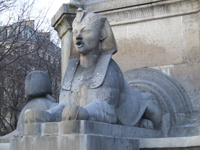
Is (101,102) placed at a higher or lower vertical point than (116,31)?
lower

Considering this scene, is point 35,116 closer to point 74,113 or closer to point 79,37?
point 74,113

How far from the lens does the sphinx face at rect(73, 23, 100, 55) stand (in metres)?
5.06

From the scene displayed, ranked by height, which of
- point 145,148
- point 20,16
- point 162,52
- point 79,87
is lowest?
point 145,148

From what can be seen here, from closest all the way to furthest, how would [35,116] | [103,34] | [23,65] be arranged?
[35,116] → [103,34] → [23,65]

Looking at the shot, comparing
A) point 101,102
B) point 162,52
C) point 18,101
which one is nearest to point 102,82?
point 101,102

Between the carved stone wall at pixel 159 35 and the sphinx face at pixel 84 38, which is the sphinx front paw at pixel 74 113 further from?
the carved stone wall at pixel 159 35

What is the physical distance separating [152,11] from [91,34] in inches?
73.8

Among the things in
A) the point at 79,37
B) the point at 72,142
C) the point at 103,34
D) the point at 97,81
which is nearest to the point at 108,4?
the point at 103,34

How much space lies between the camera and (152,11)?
6.60 metres

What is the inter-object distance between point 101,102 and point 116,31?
2.48 meters

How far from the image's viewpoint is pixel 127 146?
4.52 metres

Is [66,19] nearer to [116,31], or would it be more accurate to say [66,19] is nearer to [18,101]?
[116,31]

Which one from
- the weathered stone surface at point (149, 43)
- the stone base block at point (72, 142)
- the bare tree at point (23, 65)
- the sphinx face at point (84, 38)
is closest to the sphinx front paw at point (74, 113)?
the stone base block at point (72, 142)

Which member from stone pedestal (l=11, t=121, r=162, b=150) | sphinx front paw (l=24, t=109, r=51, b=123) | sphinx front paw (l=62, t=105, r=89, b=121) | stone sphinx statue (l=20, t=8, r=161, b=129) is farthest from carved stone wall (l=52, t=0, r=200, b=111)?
sphinx front paw (l=24, t=109, r=51, b=123)
